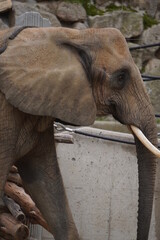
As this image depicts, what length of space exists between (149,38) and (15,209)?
Result: 2.44 meters

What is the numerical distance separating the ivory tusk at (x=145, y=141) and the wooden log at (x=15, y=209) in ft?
2.64

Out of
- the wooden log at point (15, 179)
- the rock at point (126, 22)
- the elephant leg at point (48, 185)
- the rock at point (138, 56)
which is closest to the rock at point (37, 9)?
the rock at point (126, 22)

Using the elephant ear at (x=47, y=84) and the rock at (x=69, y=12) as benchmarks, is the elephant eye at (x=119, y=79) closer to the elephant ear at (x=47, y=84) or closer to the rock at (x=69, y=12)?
the elephant ear at (x=47, y=84)

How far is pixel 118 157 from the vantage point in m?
3.95

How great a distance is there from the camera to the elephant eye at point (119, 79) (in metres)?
2.45

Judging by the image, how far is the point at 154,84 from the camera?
16.7 feet

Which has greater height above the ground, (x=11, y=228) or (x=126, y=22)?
(x=11, y=228)

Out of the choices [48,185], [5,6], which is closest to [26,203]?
[48,185]

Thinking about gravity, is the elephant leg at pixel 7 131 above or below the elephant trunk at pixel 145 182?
above

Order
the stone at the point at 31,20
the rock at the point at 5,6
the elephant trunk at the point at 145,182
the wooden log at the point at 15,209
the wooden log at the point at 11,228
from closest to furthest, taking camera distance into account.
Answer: the elephant trunk at the point at 145,182 → the wooden log at the point at 11,228 → the wooden log at the point at 15,209 → the stone at the point at 31,20 → the rock at the point at 5,6

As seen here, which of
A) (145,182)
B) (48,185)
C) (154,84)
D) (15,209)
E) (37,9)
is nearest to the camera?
(145,182)

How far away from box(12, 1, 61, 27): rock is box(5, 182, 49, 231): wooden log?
68.9 inches

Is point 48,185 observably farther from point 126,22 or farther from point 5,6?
point 126,22

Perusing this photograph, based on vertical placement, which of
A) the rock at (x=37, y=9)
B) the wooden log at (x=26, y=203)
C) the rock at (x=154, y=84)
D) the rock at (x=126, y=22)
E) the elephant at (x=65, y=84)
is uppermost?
the elephant at (x=65, y=84)
